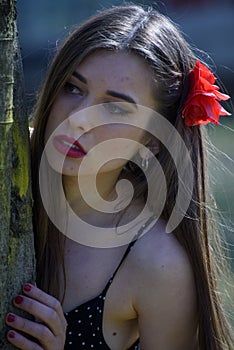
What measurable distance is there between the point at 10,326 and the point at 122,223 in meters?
0.61

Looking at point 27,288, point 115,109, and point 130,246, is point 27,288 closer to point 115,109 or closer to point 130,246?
point 130,246

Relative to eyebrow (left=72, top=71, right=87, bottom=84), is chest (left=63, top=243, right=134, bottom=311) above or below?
below

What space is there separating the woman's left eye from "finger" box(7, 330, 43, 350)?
0.67m

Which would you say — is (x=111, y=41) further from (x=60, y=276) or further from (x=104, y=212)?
(x=60, y=276)

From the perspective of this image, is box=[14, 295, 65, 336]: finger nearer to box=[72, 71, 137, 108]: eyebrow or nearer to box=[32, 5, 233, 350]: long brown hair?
box=[32, 5, 233, 350]: long brown hair

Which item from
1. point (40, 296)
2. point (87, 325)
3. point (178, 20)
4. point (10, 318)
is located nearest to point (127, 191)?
point (87, 325)

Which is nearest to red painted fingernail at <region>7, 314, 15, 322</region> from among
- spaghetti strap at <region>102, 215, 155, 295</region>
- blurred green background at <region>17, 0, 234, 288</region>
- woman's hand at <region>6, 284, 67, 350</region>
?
woman's hand at <region>6, 284, 67, 350</region>

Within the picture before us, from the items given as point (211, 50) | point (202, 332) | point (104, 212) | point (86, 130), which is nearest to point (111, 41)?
point (86, 130)

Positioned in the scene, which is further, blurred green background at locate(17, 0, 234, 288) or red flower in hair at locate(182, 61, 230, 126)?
blurred green background at locate(17, 0, 234, 288)

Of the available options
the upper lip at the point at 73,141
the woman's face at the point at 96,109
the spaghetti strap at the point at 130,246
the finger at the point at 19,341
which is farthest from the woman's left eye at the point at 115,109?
the finger at the point at 19,341

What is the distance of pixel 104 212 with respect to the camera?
8.48 feet

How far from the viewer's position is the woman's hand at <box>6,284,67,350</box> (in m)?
2.04

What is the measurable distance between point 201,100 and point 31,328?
822 millimetres

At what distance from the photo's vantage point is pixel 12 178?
2.02m
